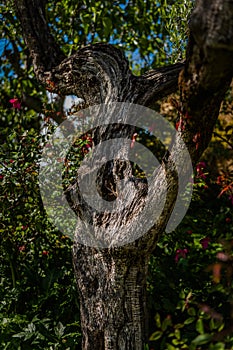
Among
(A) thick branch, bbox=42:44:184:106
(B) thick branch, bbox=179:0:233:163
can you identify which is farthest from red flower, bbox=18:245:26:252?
(B) thick branch, bbox=179:0:233:163

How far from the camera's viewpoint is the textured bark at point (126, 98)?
6.68 ft

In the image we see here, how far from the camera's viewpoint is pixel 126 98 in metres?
3.32

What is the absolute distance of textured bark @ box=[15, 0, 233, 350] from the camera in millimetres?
2037

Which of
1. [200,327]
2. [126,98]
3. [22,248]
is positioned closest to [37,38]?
[126,98]

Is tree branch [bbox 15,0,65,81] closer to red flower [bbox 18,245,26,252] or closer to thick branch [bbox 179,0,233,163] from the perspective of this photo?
red flower [bbox 18,245,26,252]

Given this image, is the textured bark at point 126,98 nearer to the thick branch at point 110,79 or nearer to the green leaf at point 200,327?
the thick branch at point 110,79

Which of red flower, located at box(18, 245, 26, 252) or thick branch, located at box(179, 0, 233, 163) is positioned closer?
thick branch, located at box(179, 0, 233, 163)

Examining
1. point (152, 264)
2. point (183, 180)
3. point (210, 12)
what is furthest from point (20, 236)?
point (210, 12)

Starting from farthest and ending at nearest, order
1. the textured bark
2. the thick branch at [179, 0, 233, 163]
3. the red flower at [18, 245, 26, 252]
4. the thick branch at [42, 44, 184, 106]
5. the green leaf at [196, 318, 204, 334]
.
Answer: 1. the red flower at [18, 245, 26, 252]
2. the thick branch at [42, 44, 184, 106]
3. the textured bark
4. the thick branch at [179, 0, 233, 163]
5. the green leaf at [196, 318, 204, 334]

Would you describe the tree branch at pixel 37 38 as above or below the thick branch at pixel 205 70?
above

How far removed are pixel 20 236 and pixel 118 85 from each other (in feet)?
5.58

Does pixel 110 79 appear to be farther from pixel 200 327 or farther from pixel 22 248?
pixel 200 327

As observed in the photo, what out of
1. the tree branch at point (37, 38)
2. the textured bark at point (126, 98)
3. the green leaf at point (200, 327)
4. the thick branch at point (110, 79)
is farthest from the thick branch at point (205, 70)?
the tree branch at point (37, 38)

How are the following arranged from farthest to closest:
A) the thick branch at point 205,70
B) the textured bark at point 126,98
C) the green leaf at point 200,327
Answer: the textured bark at point 126,98 < the thick branch at point 205,70 < the green leaf at point 200,327
